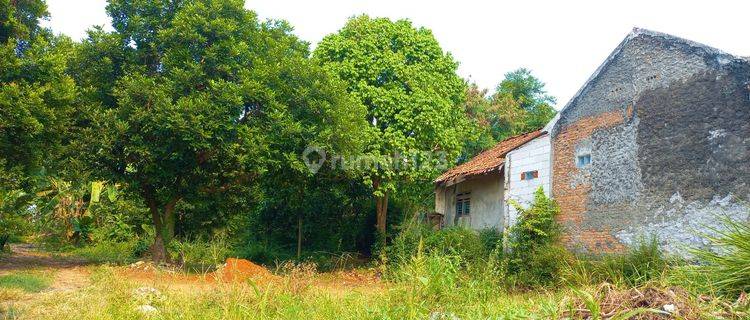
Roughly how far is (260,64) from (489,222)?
789 centimetres

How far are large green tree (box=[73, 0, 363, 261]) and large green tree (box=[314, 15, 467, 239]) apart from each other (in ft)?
5.25

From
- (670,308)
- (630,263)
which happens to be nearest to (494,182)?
(630,263)

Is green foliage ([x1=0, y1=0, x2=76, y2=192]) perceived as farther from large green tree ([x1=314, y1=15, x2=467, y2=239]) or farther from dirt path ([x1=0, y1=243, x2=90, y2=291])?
large green tree ([x1=314, y1=15, x2=467, y2=239])

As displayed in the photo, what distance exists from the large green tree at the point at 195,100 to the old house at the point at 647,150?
5095 millimetres

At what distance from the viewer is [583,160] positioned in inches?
468

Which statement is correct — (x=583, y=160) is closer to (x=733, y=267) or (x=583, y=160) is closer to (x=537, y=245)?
(x=537, y=245)

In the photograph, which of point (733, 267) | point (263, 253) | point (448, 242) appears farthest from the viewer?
point (263, 253)

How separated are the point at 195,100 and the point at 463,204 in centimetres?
928

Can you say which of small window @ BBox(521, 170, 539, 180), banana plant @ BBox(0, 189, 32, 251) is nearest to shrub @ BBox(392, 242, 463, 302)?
small window @ BBox(521, 170, 539, 180)

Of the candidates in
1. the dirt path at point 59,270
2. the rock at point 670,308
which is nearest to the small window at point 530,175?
the rock at point 670,308

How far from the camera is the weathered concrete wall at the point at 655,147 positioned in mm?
9258

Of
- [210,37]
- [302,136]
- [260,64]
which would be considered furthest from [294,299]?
[210,37]

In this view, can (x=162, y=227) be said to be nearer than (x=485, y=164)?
Yes

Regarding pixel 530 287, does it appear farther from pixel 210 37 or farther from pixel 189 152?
pixel 210 37
